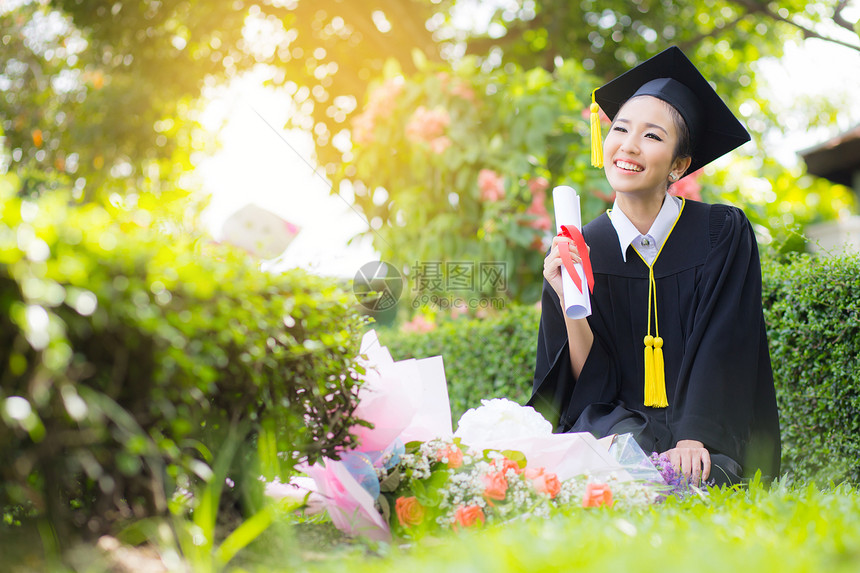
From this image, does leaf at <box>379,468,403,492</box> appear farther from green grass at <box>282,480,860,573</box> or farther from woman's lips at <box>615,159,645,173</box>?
woman's lips at <box>615,159,645,173</box>

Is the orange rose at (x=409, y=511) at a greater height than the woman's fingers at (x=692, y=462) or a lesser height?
greater

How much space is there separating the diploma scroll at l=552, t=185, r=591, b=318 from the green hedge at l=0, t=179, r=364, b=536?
3.67 ft

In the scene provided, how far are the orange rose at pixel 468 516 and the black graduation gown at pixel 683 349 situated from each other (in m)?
0.88

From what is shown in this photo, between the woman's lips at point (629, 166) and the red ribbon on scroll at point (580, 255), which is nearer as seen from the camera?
the red ribbon on scroll at point (580, 255)

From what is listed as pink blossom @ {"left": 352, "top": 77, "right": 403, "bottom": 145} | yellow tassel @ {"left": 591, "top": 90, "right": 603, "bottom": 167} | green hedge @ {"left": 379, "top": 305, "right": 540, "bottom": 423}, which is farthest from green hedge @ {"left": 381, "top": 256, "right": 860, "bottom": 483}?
pink blossom @ {"left": 352, "top": 77, "right": 403, "bottom": 145}

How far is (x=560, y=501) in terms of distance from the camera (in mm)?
2000

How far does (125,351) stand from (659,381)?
6.41 ft

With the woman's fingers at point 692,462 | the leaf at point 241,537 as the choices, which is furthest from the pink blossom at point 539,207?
the leaf at point 241,537

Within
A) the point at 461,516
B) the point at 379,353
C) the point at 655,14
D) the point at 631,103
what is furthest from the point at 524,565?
the point at 655,14

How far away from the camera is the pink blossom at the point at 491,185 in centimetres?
541

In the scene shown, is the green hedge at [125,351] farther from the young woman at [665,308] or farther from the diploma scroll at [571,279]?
the young woman at [665,308]

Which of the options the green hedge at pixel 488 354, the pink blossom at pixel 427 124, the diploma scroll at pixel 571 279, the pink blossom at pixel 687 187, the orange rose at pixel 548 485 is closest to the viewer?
the orange rose at pixel 548 485

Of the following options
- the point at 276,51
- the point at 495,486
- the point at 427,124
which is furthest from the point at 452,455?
the point at 276,51

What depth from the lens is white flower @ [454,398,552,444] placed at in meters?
2.25
